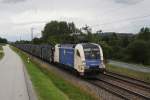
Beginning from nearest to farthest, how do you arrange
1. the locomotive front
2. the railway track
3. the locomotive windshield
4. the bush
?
the railway track < the locomotive front < the locomotive windshield < the bush

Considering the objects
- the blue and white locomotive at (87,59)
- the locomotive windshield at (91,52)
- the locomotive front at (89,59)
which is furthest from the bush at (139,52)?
the locomotive front at (89,59)

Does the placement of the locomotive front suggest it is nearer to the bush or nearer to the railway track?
the railway track

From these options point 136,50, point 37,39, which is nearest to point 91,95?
point 136,50

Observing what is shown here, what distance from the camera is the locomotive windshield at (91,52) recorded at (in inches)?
1198

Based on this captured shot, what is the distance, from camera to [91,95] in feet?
67.4

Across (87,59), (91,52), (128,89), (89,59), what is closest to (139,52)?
(91,52)

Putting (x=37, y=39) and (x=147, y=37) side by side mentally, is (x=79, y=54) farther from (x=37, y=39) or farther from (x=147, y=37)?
(x=37, y=39)

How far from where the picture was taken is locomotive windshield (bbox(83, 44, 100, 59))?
30.4m

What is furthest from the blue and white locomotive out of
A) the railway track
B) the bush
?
the bush

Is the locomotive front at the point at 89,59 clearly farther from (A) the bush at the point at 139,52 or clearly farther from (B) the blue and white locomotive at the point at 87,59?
(A) the bush at the point at 139,52

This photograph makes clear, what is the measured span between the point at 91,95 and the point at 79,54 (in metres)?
10.4

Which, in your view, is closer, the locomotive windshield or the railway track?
the railway track

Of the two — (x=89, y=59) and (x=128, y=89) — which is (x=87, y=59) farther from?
(x=128, y=89)

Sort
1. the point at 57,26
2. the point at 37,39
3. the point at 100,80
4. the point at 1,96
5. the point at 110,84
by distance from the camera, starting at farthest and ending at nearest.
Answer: the point at 57,26
the point at 37,39
the point at 100,80
the point at 110,84
the point at 1,96
